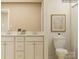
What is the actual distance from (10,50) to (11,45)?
0.49 ft

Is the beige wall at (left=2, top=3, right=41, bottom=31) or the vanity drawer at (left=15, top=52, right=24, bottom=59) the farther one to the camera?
the beige wall at (left=2, top=3, right=41, bottom=31)

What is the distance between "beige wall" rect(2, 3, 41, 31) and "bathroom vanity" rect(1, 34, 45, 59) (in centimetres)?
46

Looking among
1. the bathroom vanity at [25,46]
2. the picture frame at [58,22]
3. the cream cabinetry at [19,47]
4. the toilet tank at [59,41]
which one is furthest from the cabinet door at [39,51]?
the picture frame at [58,22]

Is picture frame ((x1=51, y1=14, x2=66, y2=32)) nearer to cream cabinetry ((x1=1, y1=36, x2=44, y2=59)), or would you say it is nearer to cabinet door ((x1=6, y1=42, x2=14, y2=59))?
cream cabinetry ((x1=1, y1=36, x2=44, y2=59))

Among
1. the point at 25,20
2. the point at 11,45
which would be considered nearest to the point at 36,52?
the point at 11,45

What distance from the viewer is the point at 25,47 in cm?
432

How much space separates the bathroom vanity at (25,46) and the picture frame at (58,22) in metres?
0.80

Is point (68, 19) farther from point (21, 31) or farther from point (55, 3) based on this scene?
point (21, 31)

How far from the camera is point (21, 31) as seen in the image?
14.9 feet

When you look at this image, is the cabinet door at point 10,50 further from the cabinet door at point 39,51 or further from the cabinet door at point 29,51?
the cabinet door at point 39,51

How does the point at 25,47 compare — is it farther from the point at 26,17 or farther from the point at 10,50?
the point at 26,17

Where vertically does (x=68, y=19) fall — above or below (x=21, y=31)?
above

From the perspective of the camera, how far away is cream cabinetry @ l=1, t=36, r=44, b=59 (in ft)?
13.9

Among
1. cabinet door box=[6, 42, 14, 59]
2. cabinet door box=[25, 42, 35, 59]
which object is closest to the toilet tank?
cabinet door box=[25, 42, 35, 59]
